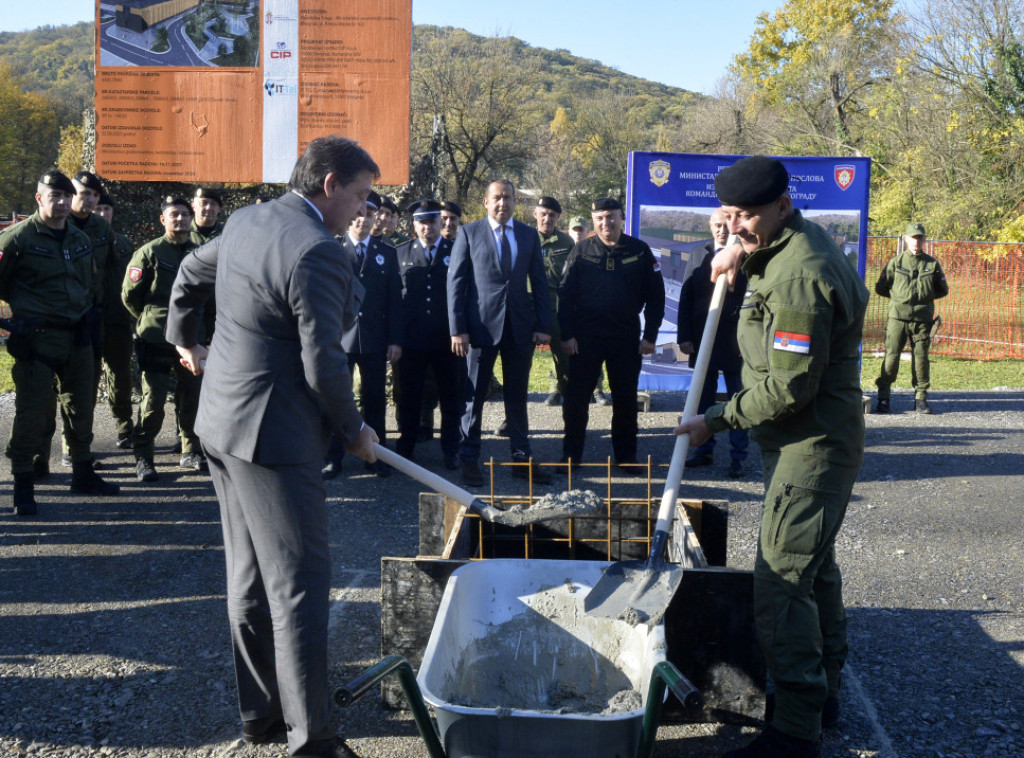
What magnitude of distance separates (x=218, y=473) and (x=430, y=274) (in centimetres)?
472

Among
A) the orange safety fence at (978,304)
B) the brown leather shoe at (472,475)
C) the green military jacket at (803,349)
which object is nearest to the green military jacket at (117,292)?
the brown leather shoe at (472,475)

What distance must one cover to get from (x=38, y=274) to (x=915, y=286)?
30.4 ft

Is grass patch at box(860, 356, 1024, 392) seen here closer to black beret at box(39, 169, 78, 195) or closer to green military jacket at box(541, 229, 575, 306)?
green military jacket at box(541, 229, 575, 306)

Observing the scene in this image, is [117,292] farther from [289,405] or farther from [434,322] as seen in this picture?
[289,405]

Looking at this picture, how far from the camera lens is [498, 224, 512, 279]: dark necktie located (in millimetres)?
7285

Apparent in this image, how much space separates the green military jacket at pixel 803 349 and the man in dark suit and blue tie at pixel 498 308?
393cm

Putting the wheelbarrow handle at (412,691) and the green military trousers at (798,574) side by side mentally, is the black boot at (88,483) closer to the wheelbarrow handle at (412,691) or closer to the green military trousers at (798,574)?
the wheelbarrow handle at (412,691)

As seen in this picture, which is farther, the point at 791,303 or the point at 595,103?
the point at 595,103

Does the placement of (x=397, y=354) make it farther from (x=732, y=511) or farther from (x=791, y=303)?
(x=791, y=303)

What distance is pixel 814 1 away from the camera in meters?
43.3

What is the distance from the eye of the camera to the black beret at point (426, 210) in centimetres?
801

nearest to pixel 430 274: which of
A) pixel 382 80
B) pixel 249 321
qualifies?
pixel 382 80

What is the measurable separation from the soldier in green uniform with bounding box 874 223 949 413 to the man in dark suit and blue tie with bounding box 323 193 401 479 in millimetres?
6096

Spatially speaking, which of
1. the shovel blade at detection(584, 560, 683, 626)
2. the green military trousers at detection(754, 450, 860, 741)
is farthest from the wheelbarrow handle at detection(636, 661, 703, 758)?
the green military trousers at detection(754, 450, 860, 741)
